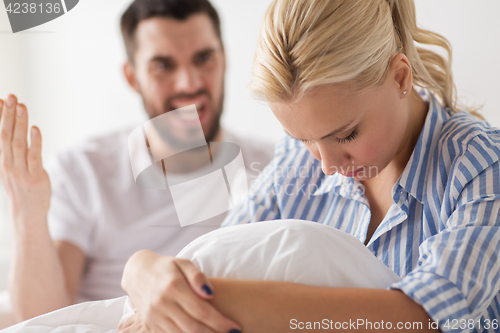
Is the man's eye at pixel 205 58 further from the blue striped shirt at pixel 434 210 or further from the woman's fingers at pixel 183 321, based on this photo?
the woman's fingers at pixel 183 321

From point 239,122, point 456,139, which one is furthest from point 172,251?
point 456,139

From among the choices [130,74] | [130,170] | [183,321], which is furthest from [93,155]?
[183,321]

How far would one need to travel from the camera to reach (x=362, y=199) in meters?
0.88

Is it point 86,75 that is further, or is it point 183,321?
point 86,75

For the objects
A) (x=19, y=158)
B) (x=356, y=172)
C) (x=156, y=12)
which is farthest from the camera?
(x=156, y=12)

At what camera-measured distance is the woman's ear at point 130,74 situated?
1.46 metres

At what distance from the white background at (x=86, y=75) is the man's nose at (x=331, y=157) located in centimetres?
62

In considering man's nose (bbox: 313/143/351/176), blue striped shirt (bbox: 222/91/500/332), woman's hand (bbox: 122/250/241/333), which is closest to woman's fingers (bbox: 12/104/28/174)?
blue striped shirt (bbox: 222/91/500/332)

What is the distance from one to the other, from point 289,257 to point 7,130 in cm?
89

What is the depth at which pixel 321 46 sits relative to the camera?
667mm

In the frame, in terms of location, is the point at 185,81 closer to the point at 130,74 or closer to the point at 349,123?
the point at 130,74

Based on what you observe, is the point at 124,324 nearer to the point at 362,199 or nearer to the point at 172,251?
the point at 362,199

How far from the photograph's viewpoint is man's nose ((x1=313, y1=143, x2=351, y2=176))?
0.73 m

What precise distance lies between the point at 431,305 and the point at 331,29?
0.43 m
